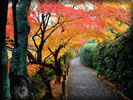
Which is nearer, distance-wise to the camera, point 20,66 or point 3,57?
point 3,57

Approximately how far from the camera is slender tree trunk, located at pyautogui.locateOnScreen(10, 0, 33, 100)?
2.59 metres

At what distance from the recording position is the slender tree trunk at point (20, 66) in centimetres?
259

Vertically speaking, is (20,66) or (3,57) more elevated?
(3,57)

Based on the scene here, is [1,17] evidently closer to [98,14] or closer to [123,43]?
[98,14]

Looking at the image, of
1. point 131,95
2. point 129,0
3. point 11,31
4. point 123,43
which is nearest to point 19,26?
point 11,31

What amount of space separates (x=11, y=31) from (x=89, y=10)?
330cm

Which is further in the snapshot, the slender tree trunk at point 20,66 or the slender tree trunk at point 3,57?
the slender tree trunk at point 20,66

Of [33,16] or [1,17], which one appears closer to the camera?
[1,17]

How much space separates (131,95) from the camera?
4.43 m

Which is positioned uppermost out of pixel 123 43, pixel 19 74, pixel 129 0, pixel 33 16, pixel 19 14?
pixel 129 0

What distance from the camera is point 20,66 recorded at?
2.73m

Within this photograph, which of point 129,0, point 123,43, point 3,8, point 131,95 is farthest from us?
point 123,43

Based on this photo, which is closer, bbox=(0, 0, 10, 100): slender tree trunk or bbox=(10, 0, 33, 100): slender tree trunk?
bbox=(0, 0, 10, 100): slender tree trunk

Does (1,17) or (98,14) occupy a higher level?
(98,14)
